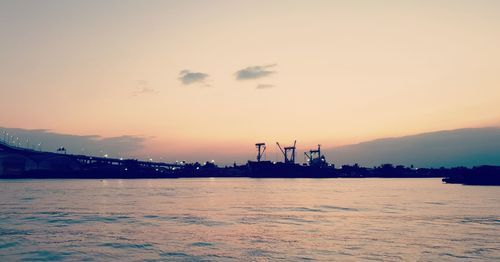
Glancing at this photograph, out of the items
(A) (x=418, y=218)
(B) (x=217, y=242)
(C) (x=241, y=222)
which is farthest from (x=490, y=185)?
(B) (x=217, y=242)

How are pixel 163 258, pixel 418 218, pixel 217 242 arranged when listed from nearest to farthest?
pixel 163 258 → pixel 217 242 → pixel 418 218

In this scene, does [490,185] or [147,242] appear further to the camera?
[490,185]

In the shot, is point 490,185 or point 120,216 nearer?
point 120,216

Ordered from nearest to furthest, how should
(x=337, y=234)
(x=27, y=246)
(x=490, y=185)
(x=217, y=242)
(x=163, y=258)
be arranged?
(x=163, y=258) → (x=27, y=246) → (x=217, y=242) → (x=337, y=234) → (x=490, y=185)

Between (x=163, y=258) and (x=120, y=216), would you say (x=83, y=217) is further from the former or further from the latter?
(x=163, y=258)

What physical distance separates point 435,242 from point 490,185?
472ft

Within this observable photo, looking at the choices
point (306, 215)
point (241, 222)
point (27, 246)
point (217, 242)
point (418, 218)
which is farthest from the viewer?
point (306, 215)

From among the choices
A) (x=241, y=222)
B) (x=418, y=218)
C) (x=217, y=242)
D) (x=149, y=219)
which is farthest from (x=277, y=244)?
(x=418, y=218)

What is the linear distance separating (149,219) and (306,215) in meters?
16.4

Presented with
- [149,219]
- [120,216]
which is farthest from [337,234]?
[120,216]

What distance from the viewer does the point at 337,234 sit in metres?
33.4

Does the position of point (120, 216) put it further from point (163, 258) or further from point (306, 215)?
point (163, 258)

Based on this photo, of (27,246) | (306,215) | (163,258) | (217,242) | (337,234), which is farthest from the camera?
(306,215)

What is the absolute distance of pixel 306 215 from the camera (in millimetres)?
48156
